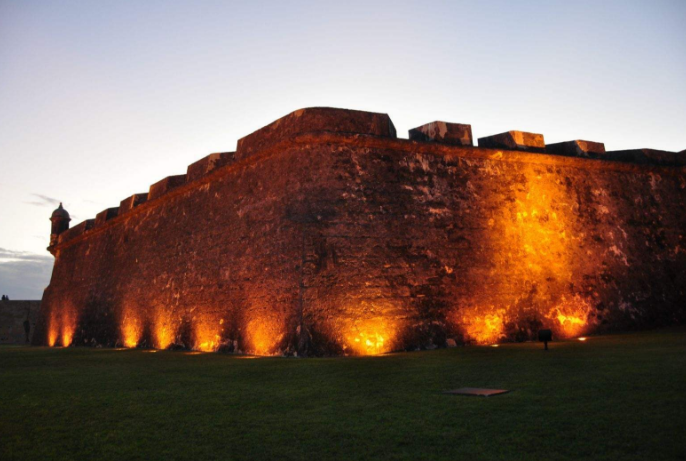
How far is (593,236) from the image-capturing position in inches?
364

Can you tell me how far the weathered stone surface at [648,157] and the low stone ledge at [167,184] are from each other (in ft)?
30.5

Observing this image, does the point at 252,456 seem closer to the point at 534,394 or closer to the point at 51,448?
the point at 51,448

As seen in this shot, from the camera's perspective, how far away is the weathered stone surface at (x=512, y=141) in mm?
9125

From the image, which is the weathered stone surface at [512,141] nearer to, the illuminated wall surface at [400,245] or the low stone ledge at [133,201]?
the illuminated wall surface at [400,245]

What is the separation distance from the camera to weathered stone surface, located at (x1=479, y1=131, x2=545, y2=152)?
912cm

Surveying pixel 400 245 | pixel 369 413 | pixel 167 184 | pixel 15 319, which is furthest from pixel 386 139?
pixel 15 319

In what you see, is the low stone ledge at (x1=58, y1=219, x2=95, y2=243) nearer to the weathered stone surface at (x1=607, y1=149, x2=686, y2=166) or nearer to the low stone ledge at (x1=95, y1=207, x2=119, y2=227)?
the low stone ledge at (x1=95, y1=207, x2=119, y2=227)

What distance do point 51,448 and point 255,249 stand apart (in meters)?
5.83

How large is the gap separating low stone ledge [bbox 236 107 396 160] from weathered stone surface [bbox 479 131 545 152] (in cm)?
204

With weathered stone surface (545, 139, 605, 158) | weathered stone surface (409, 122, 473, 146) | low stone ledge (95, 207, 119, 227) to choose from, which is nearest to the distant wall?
low stone ledge (95, 207, 119, 227)

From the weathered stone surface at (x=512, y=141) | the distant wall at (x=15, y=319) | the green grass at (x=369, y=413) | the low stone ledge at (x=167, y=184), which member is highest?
the low stone ledge at (x=167, y=184)

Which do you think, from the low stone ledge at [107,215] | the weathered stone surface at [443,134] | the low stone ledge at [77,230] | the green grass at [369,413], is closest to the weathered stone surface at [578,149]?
the weathered stone surface at [443,134]

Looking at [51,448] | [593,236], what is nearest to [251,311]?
[51,448]

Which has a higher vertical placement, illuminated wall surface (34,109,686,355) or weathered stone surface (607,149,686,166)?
weathered stone surface (607,149,686,166)
